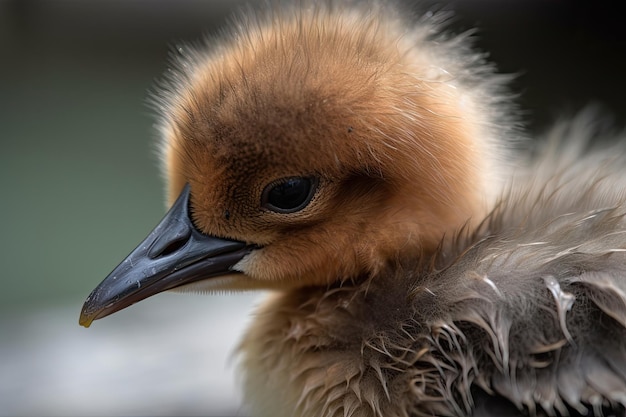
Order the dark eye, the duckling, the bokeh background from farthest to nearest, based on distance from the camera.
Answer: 1. the bokeh background
2. the dark eye
3. the duckling

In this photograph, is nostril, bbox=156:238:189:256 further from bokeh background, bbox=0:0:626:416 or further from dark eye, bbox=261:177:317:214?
bokeh background, bbox=0:0:626:416

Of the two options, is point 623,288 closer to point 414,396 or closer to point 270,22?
point 414,396

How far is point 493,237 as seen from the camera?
0.98m

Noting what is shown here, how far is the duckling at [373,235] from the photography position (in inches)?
33.4

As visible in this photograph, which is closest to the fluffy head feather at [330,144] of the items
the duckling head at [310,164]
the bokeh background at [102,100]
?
the duckling head at [310,164]

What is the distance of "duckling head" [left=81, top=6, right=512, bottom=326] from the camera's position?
949 mm

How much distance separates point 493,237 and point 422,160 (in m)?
0.15

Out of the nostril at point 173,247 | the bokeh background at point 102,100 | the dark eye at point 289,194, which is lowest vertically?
the bokeh background at point 102,100

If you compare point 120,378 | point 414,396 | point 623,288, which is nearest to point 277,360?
point 414,396

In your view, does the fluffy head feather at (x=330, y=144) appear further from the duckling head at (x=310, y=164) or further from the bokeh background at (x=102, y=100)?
the bokeh background at (x=102, y=100)

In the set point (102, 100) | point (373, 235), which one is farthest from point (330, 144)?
point (102, 100)

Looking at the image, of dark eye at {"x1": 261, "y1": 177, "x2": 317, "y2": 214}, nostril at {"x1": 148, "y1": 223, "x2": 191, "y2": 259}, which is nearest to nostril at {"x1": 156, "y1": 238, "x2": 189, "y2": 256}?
nostril at {"x1": 148, "y1": 223, "x2": 191, "y2": 259}

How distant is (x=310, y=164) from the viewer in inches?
37.7

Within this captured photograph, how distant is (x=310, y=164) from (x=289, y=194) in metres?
0.06
